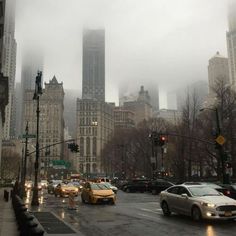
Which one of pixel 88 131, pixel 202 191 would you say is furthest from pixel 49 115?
pixel 202 191

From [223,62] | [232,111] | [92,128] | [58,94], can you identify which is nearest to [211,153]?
[232,111]

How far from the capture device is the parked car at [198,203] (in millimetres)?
15422

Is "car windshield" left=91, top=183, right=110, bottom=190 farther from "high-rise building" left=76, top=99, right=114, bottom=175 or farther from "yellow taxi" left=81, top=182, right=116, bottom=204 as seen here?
"high-rise building" left=76, top=99, right=114, bottom=175

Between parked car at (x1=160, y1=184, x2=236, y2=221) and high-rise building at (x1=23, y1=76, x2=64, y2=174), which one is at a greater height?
high-rise building at (x1=23, y1=76, x2=64, y2=174)

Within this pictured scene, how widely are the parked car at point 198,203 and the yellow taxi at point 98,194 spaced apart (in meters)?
8.55

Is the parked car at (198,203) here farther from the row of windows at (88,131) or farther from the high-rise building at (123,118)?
the row of windows at (88,131)

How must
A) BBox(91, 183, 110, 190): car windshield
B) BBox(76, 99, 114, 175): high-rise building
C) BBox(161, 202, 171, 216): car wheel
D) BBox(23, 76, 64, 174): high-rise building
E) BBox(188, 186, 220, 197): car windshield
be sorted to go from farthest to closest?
BBox(76, 99, 114, 175): high-rise building < BBox(23, 76, 64, 174): high-rise building < BBox(91, 183, 110, 190): car windshield < BBox(161, 202, 171, 216): car wheel < BBox(188, 186, 220, 197): car windshield

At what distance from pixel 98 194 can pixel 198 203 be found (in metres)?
12.4

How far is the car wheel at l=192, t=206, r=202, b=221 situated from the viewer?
1608 cm

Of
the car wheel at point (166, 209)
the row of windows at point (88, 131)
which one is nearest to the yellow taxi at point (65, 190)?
the car wheel at point (166, 209)

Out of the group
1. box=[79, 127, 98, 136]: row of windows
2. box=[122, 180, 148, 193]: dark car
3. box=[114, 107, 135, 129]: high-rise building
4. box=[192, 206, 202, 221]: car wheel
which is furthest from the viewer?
box=[79, 127, 98, 136]: row of windows

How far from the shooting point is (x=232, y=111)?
52.6 m

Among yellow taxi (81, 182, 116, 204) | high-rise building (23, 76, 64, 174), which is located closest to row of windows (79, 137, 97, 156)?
high-rise building (23, 76, 64, 174)

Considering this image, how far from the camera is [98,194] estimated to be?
2736 cm
